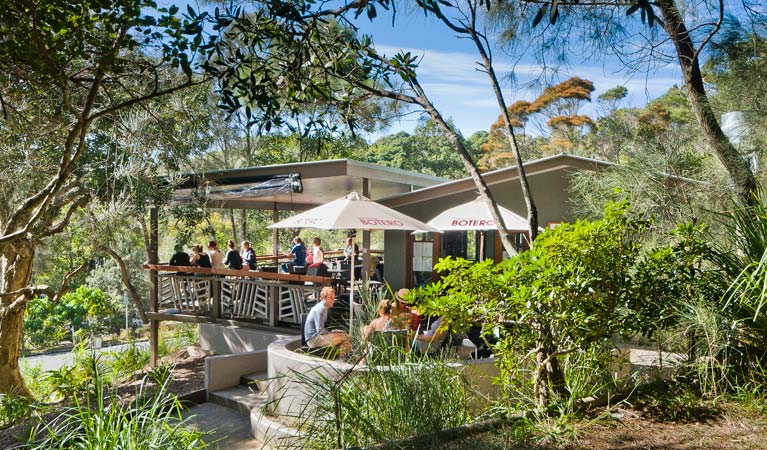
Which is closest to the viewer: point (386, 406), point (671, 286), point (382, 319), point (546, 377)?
point (386, 406)

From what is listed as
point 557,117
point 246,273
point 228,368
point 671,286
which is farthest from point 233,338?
point 557,117

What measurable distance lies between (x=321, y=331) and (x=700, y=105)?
182 inches

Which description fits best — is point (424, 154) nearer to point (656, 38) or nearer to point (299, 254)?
point (299, 254)

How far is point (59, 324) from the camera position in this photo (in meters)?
24.8

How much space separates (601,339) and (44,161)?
9.58m

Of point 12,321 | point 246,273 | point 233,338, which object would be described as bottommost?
point 233,338

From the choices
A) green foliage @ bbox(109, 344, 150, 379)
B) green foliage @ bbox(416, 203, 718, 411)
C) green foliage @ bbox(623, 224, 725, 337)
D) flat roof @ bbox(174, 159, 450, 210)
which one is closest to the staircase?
green foliage @ bbox(416, 203, 718, 411)

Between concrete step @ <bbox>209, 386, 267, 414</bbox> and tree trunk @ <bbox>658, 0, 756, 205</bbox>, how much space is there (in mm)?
5586

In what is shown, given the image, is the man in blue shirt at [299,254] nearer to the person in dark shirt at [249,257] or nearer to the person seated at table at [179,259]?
the person in dark shirt at [249,257]

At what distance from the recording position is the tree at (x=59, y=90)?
471 centimetres

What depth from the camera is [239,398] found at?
7.56m

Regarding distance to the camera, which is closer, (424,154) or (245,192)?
(245,192)

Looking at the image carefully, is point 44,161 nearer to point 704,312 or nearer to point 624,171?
point 624,171

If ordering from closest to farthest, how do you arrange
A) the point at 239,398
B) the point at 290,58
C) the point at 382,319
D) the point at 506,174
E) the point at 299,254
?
the point at 290,58 → the point at 382,319 → the point at 239,398 → the point at 506,174 → the point at 299,254
